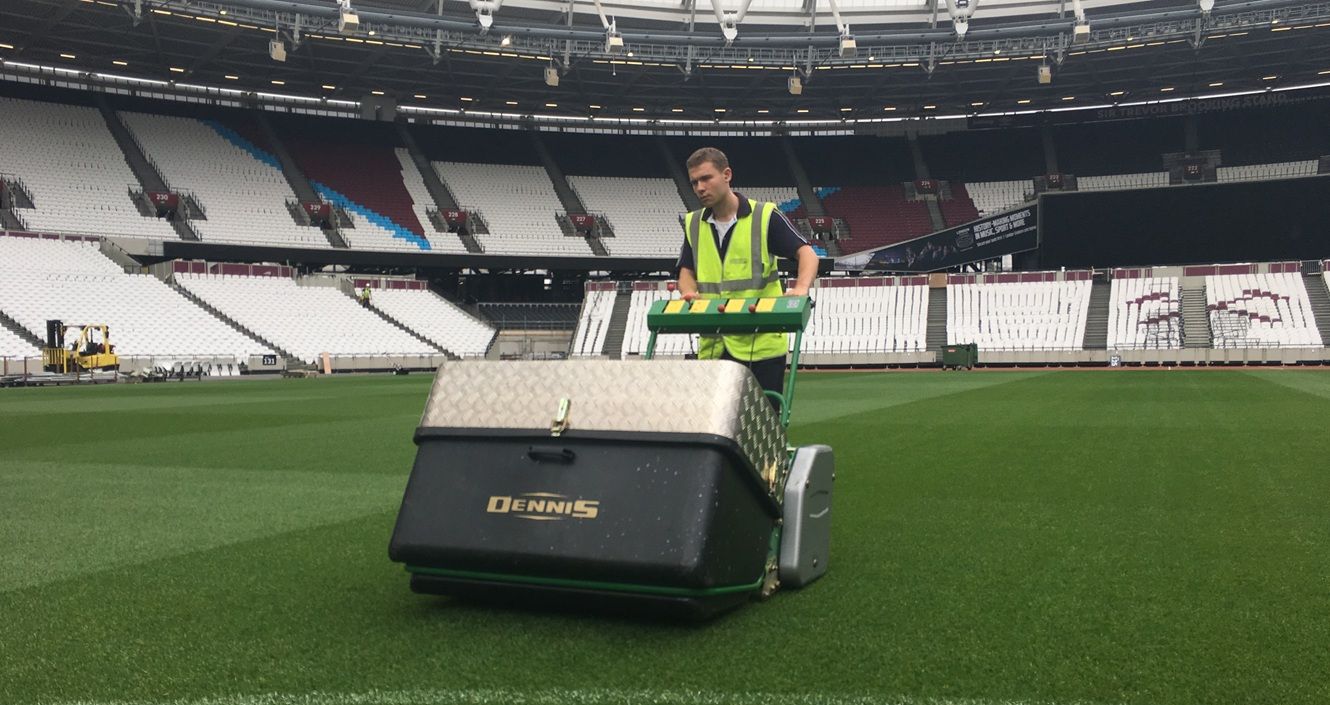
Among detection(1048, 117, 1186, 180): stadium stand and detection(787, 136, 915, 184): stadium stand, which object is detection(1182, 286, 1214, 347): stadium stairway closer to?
detection(1048, 117, 1186, 180): stadium stand

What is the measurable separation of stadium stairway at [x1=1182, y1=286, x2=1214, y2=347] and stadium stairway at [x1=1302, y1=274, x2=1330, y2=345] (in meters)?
3.96

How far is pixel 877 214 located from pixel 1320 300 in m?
21.6

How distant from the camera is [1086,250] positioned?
Result: 154 ft

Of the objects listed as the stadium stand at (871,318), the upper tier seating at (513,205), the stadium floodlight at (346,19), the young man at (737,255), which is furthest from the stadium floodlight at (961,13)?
the young man at (737,255)

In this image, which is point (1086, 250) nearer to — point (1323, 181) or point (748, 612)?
point (1323, 181)

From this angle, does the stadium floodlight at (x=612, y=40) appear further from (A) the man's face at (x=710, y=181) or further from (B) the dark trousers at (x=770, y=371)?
(B) the dark trousers at (x=770, y=371)

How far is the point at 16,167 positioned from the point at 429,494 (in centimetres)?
4844

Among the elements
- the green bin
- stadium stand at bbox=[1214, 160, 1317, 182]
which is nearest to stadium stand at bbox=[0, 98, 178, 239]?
the green bin

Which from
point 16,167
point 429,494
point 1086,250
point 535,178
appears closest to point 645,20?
point 535,178

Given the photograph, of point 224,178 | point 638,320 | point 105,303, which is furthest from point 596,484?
point 224,178

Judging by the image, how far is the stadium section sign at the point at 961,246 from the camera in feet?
155

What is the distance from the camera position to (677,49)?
43281mm

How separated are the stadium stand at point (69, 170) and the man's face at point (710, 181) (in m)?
44.8

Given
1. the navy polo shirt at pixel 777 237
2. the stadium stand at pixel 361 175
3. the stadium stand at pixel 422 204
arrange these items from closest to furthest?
the navy polo shirt at pixel 777 237 < the stadium stand at pixel 361 175 < the stadium stand at pixel 422 204
